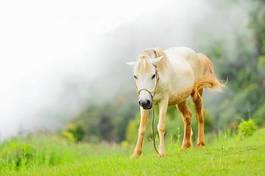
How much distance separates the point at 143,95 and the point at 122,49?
119m

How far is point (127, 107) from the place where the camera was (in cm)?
9138

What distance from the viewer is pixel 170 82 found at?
43.7ft

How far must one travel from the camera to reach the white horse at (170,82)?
41.2 feet

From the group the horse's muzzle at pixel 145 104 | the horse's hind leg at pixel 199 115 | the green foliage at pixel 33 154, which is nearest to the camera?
the horse's muzzle at pixel 145 104

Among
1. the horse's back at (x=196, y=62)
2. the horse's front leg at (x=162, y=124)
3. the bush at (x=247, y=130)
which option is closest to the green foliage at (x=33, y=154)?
the horse's front leg at (x=162, y=124)

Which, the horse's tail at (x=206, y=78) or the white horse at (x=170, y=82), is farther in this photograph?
the horse's tail at (x=206, y=78)

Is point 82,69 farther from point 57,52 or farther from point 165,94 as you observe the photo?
point 165,94

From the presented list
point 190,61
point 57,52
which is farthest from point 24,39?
point 190,61

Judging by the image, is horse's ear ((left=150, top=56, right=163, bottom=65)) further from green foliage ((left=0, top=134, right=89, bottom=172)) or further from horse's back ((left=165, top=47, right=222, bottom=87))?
green foliage ((left=0, top=134, right=89, bottom=172))

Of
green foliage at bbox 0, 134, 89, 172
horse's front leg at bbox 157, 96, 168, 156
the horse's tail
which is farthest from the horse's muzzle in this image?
green foliage at bbox 0, 134, 89, 172

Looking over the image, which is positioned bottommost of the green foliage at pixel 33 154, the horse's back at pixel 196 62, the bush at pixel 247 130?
the green foliage at pixel 33 154

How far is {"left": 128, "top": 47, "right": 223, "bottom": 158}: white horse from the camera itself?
12547 millimetres

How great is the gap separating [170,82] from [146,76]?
36.1 inches

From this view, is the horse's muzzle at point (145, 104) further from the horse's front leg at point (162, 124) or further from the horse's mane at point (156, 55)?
the horse's mane at point (156, 55)
